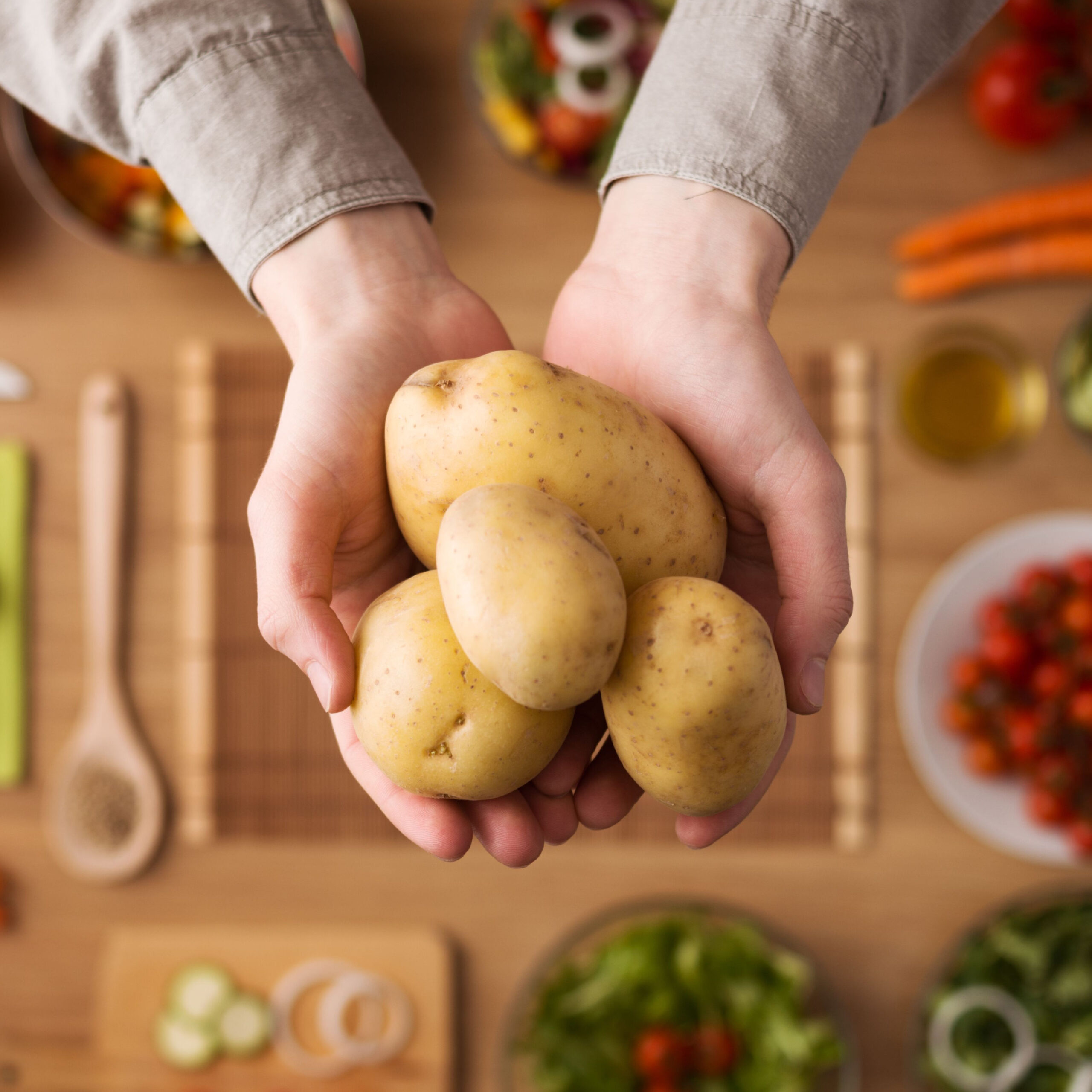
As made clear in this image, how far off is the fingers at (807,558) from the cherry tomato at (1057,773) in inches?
28.8

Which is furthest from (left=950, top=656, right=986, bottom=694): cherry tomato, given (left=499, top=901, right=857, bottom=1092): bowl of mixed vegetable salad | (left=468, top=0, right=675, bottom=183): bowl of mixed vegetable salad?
(left=468, top=0, right=675, bottom=183): bowl of mixed vegetable salad

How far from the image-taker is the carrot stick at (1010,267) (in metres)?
1.18

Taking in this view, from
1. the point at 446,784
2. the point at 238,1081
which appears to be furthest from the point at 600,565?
the point at 238,1081

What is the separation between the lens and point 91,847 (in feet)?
4.10

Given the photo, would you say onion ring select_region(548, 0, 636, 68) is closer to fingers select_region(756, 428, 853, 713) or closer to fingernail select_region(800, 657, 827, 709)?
fingers select_region(756, 428, 853, 713)

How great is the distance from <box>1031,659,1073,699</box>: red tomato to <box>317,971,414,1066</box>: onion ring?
0.91 meters

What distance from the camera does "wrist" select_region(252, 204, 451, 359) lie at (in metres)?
0.71

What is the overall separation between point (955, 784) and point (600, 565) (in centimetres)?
92

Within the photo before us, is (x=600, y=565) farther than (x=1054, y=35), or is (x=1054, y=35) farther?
(x=1054, y=35)

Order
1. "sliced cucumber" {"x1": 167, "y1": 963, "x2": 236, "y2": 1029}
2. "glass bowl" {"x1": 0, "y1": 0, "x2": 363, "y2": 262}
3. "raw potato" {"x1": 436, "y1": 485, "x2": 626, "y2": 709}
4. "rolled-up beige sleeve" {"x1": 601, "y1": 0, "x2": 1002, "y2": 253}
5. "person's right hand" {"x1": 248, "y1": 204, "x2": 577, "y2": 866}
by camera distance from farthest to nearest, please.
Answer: "sliced cucumber" {"x1": 167, "y1": 963, "x2": 236, "y2": 1029}, "glass bowl" {"x1": 0, "y1": 0, "x2": 363, "y2": 262}, "rolled-up beige sleeve" {"x1": 601, "y1": 0, "x2": 1002, "y2": 253}, "person's right hand" {"x1": 248, "y1": 204, "x2": 577, "y2": 866}, "raw potato" {"x1": 436, "y1": 485, "x2": 626, "y2": 709}

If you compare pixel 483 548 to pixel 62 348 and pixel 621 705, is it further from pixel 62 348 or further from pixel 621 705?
pixel 62 348

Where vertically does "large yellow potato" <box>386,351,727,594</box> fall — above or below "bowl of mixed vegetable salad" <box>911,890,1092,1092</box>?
above

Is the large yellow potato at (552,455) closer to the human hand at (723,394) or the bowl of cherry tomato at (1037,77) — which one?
the human hand at (723,394)

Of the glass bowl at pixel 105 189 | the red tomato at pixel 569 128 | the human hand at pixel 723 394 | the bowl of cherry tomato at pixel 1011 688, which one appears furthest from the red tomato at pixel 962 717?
the glass bowl at pixel 105 189
